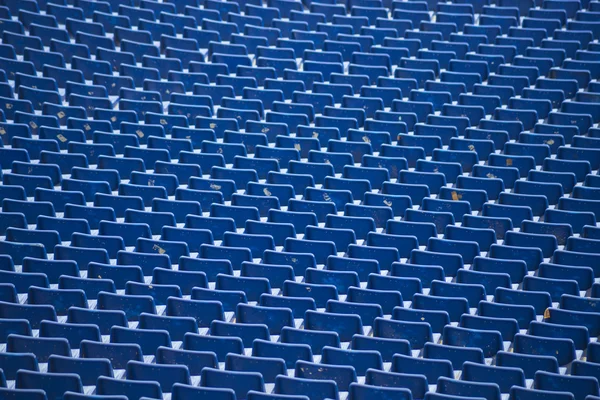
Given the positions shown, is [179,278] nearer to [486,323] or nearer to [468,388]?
[486,323]

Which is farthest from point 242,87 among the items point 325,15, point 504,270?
point 504,270

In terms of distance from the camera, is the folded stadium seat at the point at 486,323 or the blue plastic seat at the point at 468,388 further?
the folded stadium seat at the point at 486,323

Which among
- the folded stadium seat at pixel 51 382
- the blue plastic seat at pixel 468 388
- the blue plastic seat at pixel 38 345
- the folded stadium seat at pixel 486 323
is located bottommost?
the blue plastic seat at pixel 468 388

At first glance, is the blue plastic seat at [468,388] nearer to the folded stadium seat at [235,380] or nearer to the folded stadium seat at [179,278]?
the folded stadium seat at [235,380]

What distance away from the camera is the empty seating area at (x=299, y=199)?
28.4 feet

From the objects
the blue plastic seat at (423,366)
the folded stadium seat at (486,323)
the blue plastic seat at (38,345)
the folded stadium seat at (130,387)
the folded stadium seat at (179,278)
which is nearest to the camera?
the folded stadium seat at (130,387)

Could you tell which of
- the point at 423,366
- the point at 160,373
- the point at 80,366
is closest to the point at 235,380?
the point at 160,373

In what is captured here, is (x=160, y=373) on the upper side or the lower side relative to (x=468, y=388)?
upper

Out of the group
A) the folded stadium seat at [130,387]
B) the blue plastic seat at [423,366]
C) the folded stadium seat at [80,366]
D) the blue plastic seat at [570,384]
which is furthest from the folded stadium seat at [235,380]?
the blue plastic seat at [570,384]

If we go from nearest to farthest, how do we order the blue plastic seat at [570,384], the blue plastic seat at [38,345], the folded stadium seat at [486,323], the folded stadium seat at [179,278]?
the blue plastic seat at [570,384], the blue plastic seat at [38,345], the folded stadium seat at [486,323], the folded stadium seat at [179,278]

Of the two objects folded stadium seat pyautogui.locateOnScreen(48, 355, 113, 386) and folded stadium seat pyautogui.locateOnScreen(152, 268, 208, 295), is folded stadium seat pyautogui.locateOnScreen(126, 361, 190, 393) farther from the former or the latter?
folded stadium seat pyautogui.locateOnScreen(152, 268, 208, 295)

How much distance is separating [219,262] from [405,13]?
684 centimetres

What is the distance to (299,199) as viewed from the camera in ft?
37.9

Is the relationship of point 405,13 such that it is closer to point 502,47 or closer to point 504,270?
point 502,47
